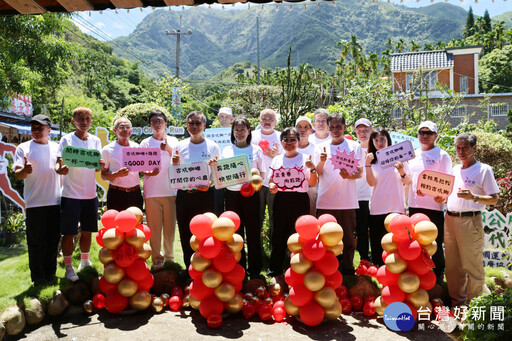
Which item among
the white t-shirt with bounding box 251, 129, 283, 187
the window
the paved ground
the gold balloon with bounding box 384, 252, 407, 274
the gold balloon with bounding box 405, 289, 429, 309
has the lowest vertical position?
the paved ground

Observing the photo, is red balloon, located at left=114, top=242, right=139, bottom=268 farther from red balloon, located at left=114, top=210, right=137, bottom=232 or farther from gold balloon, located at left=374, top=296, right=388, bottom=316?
gold balloon, located at left=374, top=296, right=388, bottom=316

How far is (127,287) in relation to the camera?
450 centimetres

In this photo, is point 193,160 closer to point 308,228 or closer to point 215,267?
point 215,267

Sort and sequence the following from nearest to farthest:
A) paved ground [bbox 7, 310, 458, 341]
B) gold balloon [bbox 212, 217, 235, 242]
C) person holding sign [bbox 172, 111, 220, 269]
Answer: paved ground [bbox 7, 310, 458, 341] → gold balloon [bbox 212, 217, 235, 242] → person holding sign [bbox 172, 111, 220, 269]

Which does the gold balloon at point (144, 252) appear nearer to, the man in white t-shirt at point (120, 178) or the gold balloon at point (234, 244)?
the man in white t-shirt at point (120, 178)

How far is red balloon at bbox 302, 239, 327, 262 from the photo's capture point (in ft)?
13.5

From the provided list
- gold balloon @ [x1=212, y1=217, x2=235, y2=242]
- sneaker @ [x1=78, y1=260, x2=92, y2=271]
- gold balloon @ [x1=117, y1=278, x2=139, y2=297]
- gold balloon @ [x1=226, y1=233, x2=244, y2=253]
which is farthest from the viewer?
sneaker @ [x1=78, y1=260, x2=92, y2=271]

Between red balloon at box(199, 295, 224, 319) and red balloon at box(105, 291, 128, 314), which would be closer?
red balloon at box(199, 295, 224, 319)

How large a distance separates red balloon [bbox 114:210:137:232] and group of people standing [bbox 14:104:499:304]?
637mm

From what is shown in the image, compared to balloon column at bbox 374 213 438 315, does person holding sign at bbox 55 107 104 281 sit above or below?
above

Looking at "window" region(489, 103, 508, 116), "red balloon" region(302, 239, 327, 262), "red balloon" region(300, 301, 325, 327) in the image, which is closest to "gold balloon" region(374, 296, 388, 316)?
"red balloon" region(300, 301, 325, 327)

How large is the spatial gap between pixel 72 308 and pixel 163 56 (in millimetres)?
102060

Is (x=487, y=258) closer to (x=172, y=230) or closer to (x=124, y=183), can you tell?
(x=172, y=230)

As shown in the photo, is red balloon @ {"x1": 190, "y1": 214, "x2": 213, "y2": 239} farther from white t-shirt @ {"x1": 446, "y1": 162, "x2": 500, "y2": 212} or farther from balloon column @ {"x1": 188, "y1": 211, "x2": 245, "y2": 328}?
white t-shirt @ {"x1": 446, "y1": 162, "x2": 500, "y2": 212}
